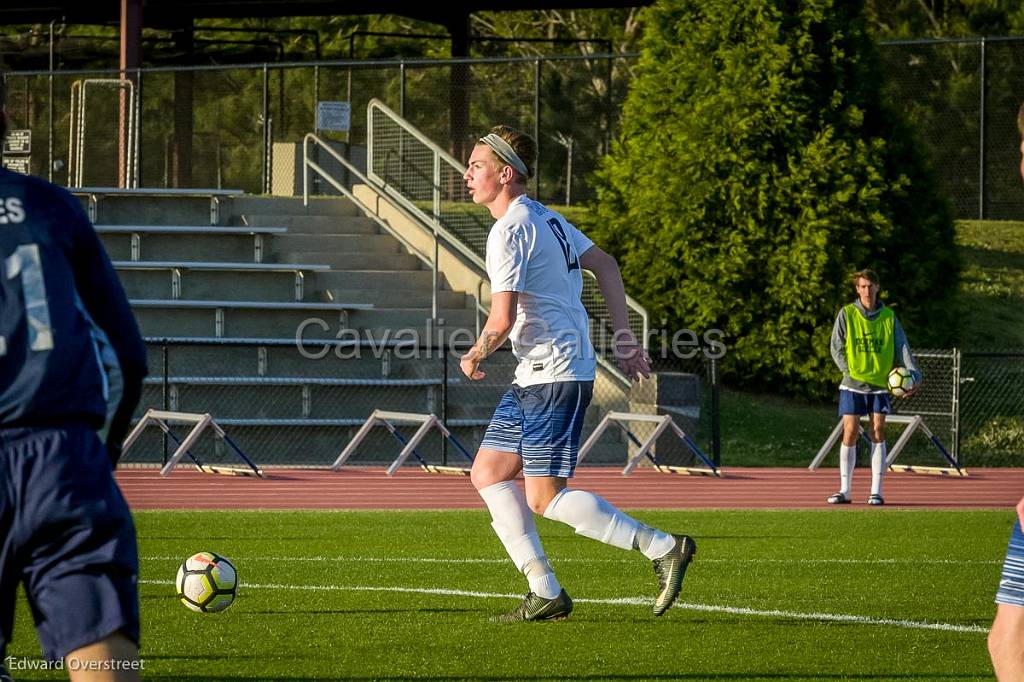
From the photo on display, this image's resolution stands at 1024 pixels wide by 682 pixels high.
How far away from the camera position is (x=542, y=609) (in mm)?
7113

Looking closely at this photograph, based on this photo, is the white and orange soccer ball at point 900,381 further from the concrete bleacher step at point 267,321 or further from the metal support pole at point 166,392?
the metal support pole at point 166,392

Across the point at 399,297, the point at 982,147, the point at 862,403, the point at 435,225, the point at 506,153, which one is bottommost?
the point at 862,403

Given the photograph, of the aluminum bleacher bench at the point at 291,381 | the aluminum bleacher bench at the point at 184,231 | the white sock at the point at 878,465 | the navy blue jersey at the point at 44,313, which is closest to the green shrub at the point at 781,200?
the aluminum bleacher bench at the point at 291,381

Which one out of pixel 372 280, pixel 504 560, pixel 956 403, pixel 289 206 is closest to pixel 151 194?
pixel 289 206

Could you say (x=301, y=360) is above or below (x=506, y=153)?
below

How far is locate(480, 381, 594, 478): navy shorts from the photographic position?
6988mm

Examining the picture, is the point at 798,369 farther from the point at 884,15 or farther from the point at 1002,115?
the point at 884,15

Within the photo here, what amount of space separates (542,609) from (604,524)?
49cm

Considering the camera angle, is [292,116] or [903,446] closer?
[903,446]

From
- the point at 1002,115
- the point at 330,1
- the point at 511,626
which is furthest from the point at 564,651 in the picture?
the point at 1002,115

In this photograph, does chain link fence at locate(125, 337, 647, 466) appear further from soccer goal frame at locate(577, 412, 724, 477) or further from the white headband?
the white headband

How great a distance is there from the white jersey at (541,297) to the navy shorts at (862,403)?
296 inches

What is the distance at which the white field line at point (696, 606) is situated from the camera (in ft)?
23.7

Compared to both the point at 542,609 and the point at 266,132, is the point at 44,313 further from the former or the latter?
the point at 266,132
